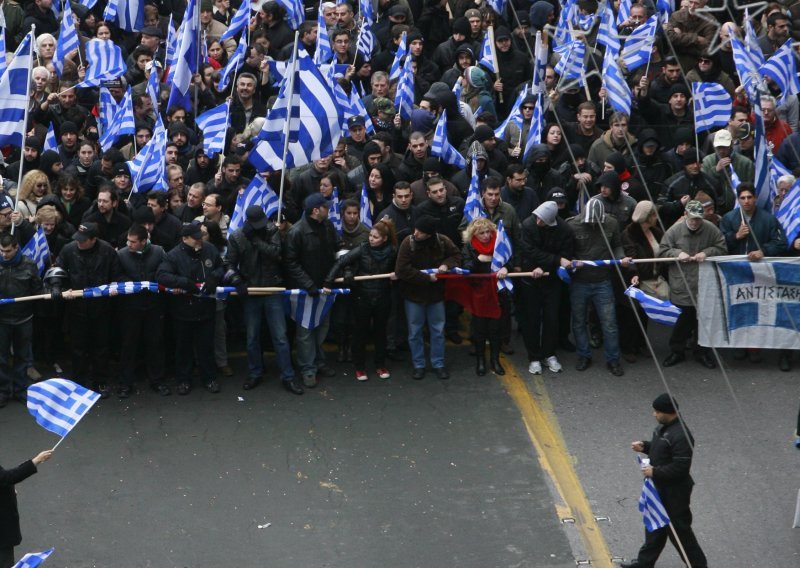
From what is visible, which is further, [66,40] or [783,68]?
[66,40]

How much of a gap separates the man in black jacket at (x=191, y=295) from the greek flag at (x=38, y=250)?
1.23m

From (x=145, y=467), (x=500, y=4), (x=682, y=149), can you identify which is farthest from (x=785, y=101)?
(x=145, y=467)

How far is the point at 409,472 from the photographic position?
46.0ft

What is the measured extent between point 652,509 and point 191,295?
5456mm

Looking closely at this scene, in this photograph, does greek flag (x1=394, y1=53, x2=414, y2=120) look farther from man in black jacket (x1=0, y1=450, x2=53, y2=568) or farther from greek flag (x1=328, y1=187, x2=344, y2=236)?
man in black jacket (x1=0, y1=450, x2=53, y2=568)

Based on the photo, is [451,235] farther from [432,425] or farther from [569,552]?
[569,552]

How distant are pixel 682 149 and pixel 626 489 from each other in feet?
18.5

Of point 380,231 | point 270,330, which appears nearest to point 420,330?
point 380,231

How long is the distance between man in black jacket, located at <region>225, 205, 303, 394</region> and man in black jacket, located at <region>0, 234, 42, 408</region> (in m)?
1.99

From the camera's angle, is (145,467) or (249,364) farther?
(249,364)

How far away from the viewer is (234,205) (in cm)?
1669

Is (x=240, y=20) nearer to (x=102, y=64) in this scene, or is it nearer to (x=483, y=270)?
(x=102, y=64)

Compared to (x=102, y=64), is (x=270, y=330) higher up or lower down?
lower down

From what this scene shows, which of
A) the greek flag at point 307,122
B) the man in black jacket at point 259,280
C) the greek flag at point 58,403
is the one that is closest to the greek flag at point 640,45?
the greek flag at point 307,122
